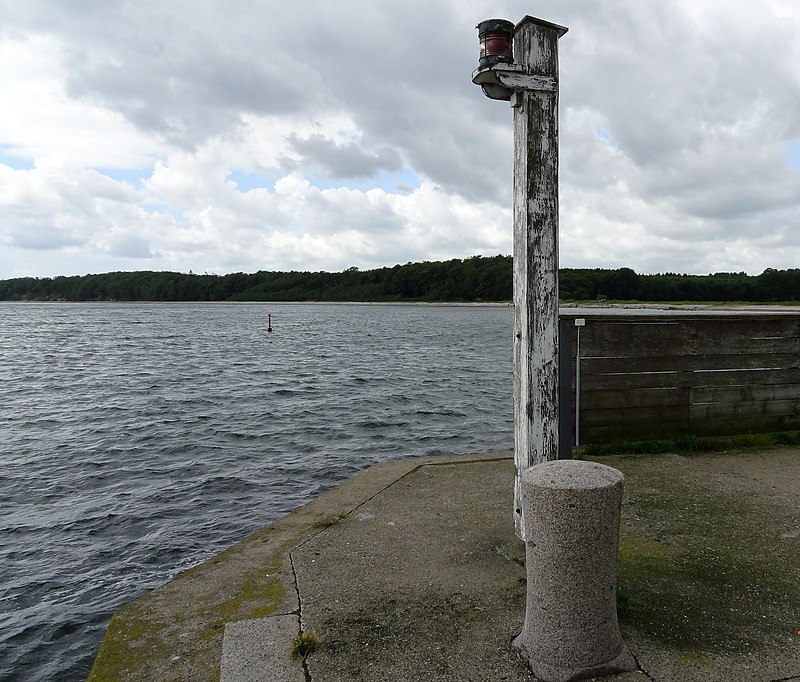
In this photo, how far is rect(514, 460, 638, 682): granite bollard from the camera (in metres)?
3.20

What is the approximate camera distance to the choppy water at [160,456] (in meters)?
6.44

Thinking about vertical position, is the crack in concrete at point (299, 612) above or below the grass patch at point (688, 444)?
below

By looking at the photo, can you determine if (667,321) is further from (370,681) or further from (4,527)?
(4,527)

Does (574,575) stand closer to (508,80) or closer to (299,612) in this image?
(299,612)

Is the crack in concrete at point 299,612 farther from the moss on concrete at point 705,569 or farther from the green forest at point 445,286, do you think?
the green forest at point 445,286

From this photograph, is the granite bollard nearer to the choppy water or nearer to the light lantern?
the light lantern

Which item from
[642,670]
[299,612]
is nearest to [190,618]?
[299,612]

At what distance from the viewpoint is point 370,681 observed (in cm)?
329

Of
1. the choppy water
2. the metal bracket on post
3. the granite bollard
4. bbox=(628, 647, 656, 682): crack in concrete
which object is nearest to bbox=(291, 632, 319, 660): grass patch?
the granite bollard

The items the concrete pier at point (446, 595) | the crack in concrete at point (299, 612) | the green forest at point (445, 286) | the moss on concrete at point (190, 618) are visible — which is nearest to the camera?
the crack in concrete at point (299, 612)

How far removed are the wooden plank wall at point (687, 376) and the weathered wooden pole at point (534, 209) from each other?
2753 mm

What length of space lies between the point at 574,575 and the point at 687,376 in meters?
5.32

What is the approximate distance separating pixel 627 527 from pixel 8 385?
85.7ft

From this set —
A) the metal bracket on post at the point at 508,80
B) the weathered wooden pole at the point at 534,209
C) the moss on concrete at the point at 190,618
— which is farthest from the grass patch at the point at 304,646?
the metal bracket on post at the point at 508,80
